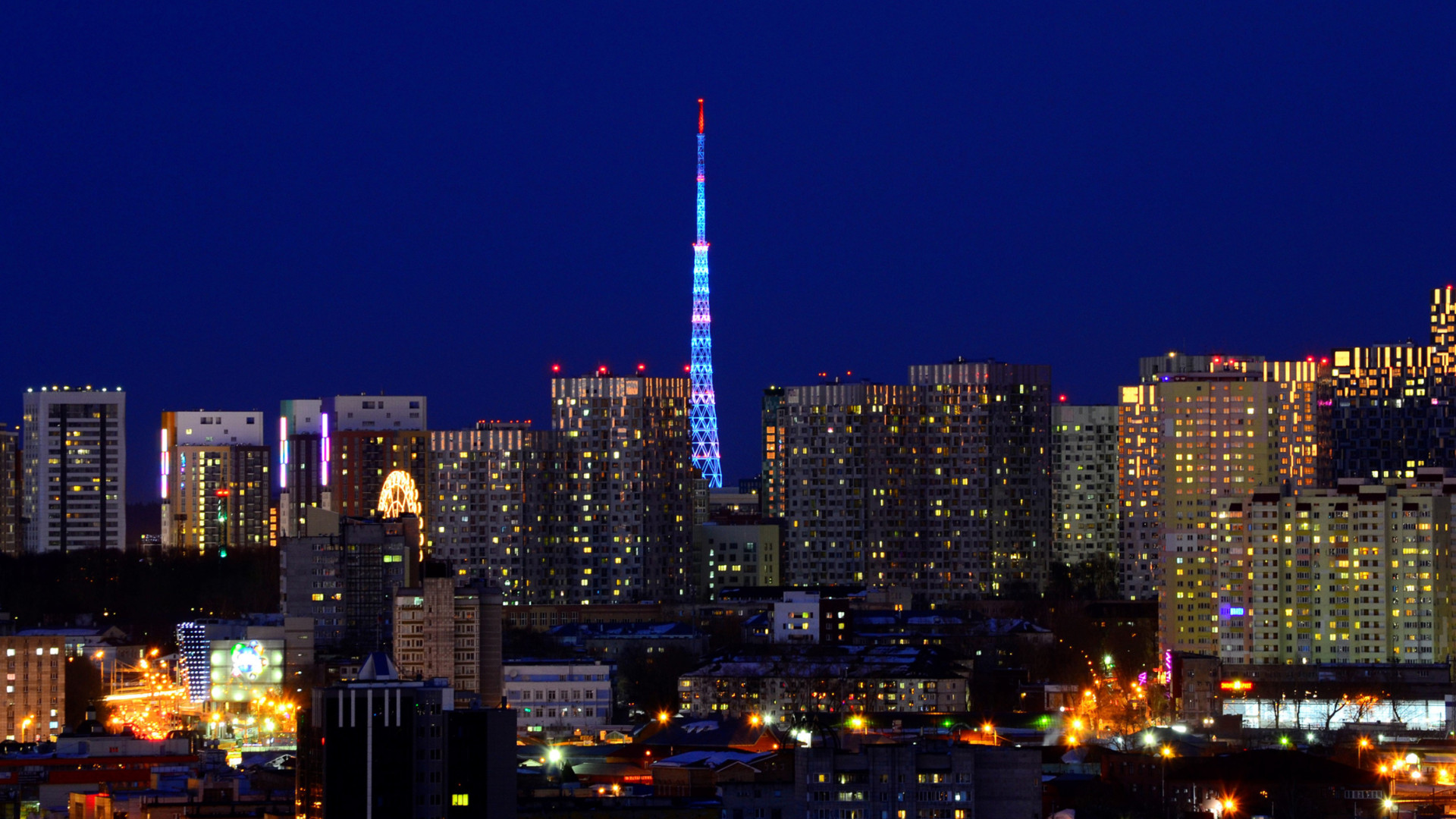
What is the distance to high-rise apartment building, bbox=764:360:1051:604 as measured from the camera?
3356 inches

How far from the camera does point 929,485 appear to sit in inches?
3386

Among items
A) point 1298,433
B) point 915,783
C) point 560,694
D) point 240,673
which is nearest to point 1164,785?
point 915,783

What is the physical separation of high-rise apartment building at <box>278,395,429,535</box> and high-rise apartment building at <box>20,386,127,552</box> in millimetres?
9802

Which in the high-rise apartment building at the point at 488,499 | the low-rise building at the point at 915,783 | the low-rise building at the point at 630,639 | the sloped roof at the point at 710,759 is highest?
the high-rise apartment building at the point at 488,499

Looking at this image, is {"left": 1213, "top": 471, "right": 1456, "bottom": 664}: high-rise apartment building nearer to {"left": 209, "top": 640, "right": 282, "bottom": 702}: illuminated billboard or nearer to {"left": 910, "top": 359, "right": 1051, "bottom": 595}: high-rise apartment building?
{"left": 910, "top": 359, "right": 1051, "bottom": 595}: high-rise apartment building

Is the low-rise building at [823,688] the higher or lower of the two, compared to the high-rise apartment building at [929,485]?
lower

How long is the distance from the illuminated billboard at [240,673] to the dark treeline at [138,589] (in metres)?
16.3

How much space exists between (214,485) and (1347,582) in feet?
157

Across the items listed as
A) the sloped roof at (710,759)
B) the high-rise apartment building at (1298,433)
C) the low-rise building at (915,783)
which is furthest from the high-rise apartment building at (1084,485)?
the low-rise building at (915,783)

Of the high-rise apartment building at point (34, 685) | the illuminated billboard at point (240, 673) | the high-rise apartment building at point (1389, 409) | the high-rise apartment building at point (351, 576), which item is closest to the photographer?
the high-rise apartment building at point (34, 685)

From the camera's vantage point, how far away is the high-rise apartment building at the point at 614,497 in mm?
82125

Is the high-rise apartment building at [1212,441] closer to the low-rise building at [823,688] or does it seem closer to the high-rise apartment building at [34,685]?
the low-rise building at [823,688]

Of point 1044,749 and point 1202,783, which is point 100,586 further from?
point 1202,783

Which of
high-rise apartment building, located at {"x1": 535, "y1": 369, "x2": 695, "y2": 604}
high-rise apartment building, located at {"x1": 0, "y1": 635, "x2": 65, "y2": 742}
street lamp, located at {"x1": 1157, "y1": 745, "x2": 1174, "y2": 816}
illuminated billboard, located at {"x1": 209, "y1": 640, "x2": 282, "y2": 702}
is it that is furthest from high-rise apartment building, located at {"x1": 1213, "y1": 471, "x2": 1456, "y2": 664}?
high-rise apartment building, located at {"x1": 0, "y1": 635, "x2": 65, "y2": 742}
